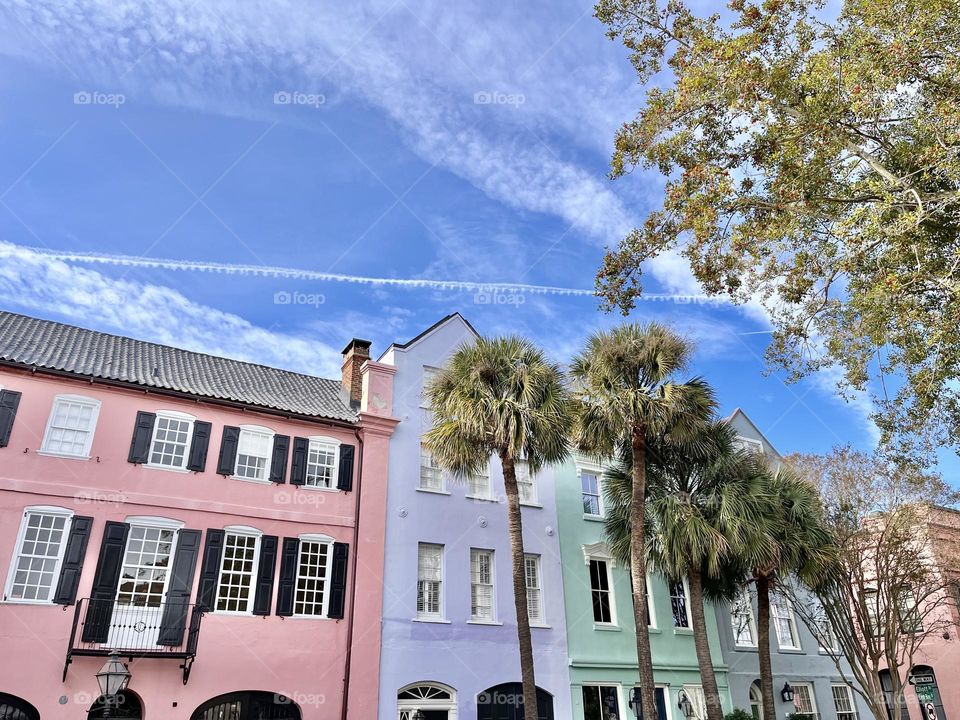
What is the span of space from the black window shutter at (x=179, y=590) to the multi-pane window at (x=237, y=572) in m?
0.74

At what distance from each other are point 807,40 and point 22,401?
18.0m

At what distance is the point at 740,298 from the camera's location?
12164mm

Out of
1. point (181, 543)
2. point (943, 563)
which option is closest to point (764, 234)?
point (181, 543)

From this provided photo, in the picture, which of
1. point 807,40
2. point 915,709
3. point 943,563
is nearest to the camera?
point 807,40

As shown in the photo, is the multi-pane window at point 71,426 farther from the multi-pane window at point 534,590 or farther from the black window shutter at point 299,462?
the multi-pane window at point 534,590

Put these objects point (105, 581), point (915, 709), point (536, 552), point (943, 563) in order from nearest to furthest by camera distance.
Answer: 1. point (105, 581)
2. point (536, 552)
3. point (943, 563)
4. point (915, 709)

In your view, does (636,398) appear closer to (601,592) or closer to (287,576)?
(601,592)

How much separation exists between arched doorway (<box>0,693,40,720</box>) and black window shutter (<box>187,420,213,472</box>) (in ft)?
19.7

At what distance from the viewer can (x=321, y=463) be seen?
2083 centimetres

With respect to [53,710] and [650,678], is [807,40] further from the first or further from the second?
[53,710]

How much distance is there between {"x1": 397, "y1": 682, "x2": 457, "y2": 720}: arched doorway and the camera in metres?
19.1

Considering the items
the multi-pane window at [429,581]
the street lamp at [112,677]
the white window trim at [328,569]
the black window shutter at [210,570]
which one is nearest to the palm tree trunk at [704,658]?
the multi-pane window at [429,581]

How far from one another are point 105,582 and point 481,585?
10116 mm

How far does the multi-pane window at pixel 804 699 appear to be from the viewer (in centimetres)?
2734
